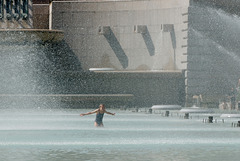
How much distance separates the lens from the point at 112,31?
186ft

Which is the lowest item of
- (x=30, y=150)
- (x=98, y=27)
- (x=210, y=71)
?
(x=30, y=150)

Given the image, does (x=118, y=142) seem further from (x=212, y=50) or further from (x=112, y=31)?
(x=112, y=31)

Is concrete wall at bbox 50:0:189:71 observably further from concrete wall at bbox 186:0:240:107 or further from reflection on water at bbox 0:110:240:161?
reflection on water at bbox 0:110:240:161

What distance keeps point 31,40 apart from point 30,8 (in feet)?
16.1

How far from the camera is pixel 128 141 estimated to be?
70.2 ft

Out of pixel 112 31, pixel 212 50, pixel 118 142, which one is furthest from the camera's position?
pixel 112 31

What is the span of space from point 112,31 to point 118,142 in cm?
3597

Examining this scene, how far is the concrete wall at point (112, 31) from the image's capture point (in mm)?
55938

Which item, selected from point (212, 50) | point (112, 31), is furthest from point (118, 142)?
point (112, 31)

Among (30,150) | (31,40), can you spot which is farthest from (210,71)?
(30,150)

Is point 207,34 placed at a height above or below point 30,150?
above

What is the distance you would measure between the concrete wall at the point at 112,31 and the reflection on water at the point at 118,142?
90.0 feet

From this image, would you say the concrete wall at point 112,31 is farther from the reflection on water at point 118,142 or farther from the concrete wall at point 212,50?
the reflection on water at point 118,142

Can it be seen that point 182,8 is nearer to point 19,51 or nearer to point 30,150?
point 19,51
